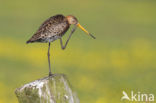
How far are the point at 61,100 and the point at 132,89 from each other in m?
6.73

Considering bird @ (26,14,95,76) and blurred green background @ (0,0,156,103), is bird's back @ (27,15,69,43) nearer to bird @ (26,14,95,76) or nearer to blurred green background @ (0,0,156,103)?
bird @ (26,14,95,76)

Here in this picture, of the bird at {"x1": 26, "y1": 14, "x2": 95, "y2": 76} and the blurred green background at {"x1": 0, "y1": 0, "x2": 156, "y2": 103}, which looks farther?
the blurred green background at {"x1": 0, "y1": 0, "x2": 156, "y2": 103}

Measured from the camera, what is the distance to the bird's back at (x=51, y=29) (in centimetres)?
891

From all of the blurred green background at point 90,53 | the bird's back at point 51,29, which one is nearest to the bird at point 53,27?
the bird's back at point 51,29

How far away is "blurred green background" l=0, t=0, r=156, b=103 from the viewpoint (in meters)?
14.4

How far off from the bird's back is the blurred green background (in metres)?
3.71

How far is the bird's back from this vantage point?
8.91 m

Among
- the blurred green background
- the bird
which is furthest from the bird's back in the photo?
the blurred green background

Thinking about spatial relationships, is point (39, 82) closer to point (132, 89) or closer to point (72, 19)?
point (72, 19)

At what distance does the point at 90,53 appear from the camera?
20.1m

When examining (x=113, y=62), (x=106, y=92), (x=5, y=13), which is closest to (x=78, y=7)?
(x=5, y=13)

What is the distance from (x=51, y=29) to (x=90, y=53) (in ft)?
36.7

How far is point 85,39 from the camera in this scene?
23828 mm

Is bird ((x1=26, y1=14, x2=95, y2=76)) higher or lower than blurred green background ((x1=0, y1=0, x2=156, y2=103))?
higher
